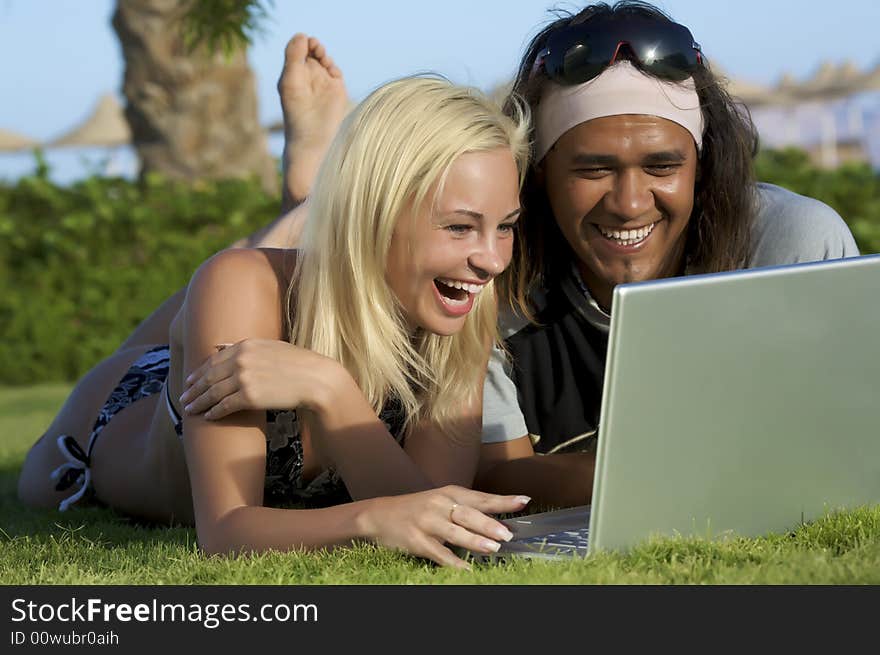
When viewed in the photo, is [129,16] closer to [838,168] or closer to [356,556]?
[838,168]

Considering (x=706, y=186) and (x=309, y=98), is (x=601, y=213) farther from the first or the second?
(x=309, y=98)

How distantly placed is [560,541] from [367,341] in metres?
0.82

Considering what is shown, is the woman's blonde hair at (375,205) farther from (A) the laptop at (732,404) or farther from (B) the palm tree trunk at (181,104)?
(B) the palm tree trunk at (181,104)

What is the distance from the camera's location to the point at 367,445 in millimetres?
2992

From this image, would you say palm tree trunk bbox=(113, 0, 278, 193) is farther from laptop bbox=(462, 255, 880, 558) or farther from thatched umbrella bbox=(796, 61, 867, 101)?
thatched umbrella bbox=(796, 61, 867, 101)

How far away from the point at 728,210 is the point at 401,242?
46.3 inches

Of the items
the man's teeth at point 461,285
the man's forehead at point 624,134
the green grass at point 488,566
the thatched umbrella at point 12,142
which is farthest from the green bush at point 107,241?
the thatched umbrella at point 12,142

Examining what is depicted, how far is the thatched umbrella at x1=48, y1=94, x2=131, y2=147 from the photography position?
27.2m

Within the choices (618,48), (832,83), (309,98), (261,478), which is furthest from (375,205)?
(832,83)

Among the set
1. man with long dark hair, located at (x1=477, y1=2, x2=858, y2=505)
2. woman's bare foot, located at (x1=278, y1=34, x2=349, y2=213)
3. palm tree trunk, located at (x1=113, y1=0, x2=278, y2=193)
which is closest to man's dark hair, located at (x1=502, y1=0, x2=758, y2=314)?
man with long dark hair, located at (x1=477, y1=2, x2=858, y2=505)

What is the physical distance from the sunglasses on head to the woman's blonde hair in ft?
1.05

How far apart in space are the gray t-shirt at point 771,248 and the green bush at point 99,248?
633 centimetres

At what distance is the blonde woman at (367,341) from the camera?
2787mm
